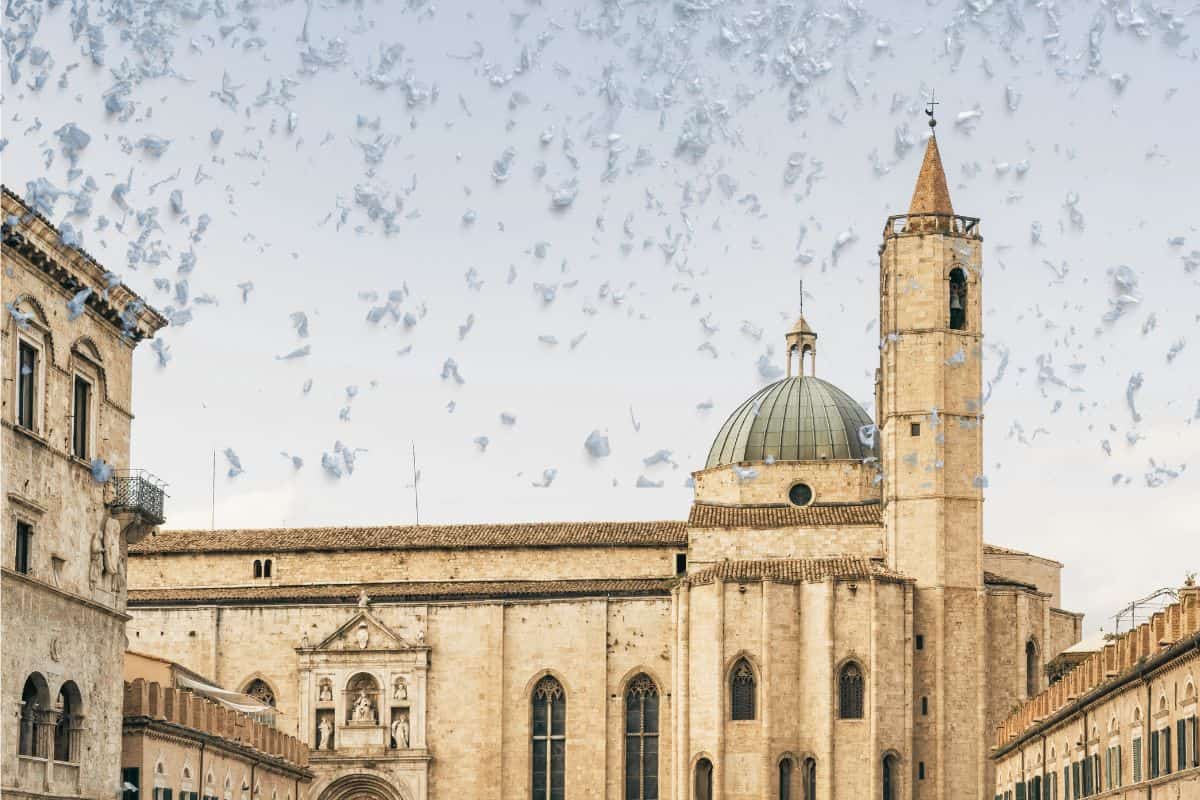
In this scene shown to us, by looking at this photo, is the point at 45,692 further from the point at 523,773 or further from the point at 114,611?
the point at 523,773

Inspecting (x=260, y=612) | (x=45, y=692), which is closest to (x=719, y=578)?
(x=260, y=612)

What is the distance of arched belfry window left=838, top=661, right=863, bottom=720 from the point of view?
6750cm

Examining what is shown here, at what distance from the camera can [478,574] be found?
75.9 meters

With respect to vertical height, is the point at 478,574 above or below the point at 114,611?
above

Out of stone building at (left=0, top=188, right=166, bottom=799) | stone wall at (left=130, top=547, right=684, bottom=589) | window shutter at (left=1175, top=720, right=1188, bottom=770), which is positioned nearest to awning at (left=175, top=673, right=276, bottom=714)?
stone building at (left=0, top=188, right=166, bottom=799)

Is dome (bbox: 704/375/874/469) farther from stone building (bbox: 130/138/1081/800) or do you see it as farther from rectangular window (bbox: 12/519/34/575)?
rectangular window (bbox: 12/519/34/575)

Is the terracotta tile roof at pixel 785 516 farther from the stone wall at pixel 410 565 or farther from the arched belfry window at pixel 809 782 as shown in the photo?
the arched belfry window at pixel 809 782

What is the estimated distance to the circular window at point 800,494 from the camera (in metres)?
76.6

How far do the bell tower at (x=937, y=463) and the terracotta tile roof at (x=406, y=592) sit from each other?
360 inches

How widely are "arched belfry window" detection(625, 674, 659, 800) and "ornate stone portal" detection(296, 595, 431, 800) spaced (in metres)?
6.74

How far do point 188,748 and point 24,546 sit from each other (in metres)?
9.89

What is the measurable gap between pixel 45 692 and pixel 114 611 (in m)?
3.90

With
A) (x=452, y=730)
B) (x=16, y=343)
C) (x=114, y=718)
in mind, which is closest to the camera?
(x=16, y=343)

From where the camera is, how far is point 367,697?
238ft
